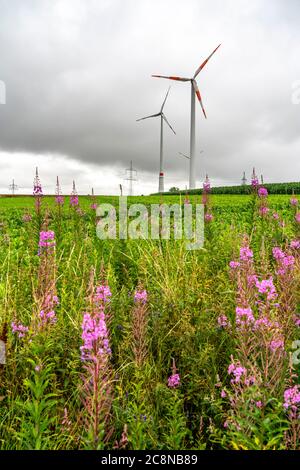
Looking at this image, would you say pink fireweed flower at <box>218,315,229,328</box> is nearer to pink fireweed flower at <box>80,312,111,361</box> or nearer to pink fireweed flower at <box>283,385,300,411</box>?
pink fireweed flower at <box>283,385,300,411</box>

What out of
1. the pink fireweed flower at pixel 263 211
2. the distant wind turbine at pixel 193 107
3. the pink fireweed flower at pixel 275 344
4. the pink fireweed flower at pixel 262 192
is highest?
the distant wind turbine at pixel 193 107

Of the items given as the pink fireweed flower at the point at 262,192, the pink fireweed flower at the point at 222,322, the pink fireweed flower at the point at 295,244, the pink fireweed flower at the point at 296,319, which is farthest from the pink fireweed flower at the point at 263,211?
the pink fireweed flower at the point at 296,319

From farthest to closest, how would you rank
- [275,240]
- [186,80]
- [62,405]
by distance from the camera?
[186,80] < [275,240] < [62,405]

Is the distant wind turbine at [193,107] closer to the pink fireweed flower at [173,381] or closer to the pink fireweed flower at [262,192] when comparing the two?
the pink fireweed flower at [262,192]

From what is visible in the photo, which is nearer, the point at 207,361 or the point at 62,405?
the point at 62,405

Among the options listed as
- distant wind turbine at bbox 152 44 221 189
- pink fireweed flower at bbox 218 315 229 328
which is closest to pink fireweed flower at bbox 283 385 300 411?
pink fireweed flower at bbox 218 315 229 328

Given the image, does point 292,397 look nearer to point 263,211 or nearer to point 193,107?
point 263,211
